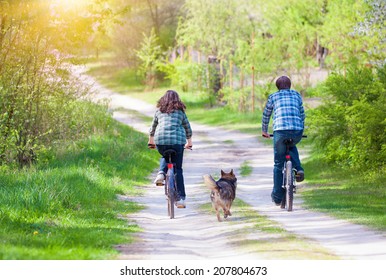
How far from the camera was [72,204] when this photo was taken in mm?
15062

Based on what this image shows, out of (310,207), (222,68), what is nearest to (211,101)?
(222,68)

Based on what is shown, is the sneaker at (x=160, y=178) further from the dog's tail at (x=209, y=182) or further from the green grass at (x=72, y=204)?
the dog's tail at (x=209, y=182)

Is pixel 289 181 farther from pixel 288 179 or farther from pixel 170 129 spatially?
pixel 170 129

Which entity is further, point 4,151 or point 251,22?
point 251,22

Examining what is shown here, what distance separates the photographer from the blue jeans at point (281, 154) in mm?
15148

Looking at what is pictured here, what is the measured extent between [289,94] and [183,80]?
34449mm

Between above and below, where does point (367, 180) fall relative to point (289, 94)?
below

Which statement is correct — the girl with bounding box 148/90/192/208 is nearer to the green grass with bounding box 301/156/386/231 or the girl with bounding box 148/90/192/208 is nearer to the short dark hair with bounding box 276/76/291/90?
the short dark hair with bounding box 276/76/291/90

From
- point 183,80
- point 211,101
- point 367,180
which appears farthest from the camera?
point 183,80

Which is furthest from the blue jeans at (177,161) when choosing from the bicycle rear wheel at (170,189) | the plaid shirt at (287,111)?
the plaid shirt at (287,111)

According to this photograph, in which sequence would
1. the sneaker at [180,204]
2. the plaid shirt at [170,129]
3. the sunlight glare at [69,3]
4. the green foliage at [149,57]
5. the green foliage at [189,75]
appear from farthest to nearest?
the green foliage at [149,57], the green foliage at [189,75], the sunlight glare at [69,3], the sneaker at [180,204], the plaid shirt at [170,129]

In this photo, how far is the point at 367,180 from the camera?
1884 cm

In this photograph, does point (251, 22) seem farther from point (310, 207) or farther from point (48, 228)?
point (48, 228)

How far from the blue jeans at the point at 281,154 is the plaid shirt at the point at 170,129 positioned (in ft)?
5.06
